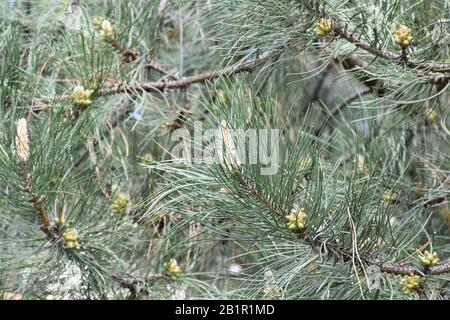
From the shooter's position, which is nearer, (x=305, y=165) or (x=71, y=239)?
(x=305, y=165)

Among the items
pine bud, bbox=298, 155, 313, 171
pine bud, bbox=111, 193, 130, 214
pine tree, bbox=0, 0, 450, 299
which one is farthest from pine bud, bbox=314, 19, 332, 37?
pine bud, bbox=111, 193, 130, 214

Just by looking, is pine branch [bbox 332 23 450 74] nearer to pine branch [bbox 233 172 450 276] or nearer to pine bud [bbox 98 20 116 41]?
pine branch [bbox 233 172 450 276]

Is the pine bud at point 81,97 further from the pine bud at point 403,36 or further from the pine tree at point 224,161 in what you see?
the pine bud at point 403,36

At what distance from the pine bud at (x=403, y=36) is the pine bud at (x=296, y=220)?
25cm

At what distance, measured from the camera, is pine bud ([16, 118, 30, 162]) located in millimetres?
1105

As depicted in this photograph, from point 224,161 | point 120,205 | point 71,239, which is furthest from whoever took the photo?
point 120,205

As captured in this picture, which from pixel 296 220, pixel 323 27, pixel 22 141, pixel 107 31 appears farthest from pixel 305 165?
pixel 107 31

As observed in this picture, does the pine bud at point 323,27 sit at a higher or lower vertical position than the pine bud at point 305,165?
higher

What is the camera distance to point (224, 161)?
0.93 m

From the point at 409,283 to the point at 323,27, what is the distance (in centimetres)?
33

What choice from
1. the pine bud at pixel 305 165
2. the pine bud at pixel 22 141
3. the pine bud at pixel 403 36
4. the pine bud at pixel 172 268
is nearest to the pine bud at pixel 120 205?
the pine bud at pixel 172 268

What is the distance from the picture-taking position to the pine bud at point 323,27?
1.09 meters

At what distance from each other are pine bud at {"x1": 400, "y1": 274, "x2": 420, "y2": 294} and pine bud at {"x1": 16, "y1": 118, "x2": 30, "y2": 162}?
50 cm

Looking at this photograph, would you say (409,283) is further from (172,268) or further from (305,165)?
(172,268)
